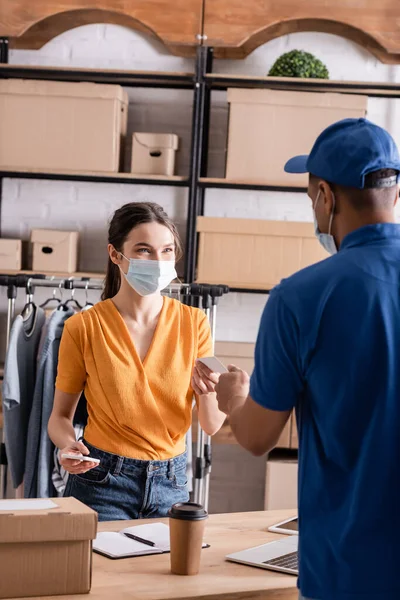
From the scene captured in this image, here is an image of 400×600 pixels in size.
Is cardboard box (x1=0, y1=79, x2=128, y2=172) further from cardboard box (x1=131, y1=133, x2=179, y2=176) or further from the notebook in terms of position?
the notebook

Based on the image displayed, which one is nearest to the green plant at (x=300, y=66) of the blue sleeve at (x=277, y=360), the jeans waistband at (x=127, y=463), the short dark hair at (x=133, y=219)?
the short dark hair at (x=133, y=219)

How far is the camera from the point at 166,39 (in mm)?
3822

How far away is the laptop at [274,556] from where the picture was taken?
164 cm

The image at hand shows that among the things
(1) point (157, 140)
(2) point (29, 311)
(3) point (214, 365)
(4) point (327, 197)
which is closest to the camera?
(4) point (327, 197)

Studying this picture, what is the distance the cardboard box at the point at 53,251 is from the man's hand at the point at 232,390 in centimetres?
232

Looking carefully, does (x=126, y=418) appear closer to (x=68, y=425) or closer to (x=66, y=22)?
(x=68, y=425)

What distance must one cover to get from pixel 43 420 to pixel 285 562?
153 centimetres

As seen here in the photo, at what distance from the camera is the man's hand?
150 centimetres

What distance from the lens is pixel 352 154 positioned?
51.2 inches

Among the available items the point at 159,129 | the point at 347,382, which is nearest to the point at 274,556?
the point at 347,382

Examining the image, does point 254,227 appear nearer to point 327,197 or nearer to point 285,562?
point 285,562

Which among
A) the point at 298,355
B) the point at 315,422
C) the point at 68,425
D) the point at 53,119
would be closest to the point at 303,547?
the point at 315,422

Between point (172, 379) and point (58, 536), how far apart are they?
0.77 metres

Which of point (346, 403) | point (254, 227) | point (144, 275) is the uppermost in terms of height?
point (254, 227)
